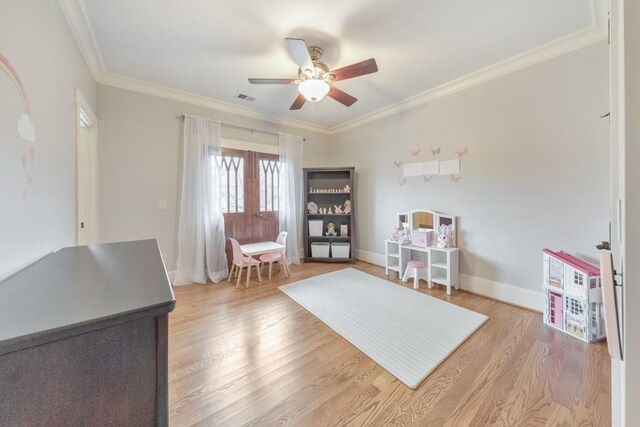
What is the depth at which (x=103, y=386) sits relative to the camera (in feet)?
1.97

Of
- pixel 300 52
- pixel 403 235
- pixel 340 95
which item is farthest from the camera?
pixel 403 235

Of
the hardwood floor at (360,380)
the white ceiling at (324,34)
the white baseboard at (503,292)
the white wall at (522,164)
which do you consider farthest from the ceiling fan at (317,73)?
the white baseboard at (503,292)

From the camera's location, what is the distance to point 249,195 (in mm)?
3871

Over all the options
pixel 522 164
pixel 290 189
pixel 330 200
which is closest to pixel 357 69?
pixel 522 164

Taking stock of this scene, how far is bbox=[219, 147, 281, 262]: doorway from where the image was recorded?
12.1 ft

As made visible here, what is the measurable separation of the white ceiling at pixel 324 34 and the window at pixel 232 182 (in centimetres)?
108

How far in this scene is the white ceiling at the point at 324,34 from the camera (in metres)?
1.81

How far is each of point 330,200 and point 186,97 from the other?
273 centimetres

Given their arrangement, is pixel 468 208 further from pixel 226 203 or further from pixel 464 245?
pixel 226 203

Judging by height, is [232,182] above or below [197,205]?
above

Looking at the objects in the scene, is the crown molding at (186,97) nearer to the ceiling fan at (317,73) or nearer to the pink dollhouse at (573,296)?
the ceiling fan at (317,73)

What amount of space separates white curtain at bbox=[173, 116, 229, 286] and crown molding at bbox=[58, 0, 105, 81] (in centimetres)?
95

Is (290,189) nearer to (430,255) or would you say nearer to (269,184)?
(269,184)

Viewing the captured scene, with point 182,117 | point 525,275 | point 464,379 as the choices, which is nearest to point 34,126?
point 182,117
